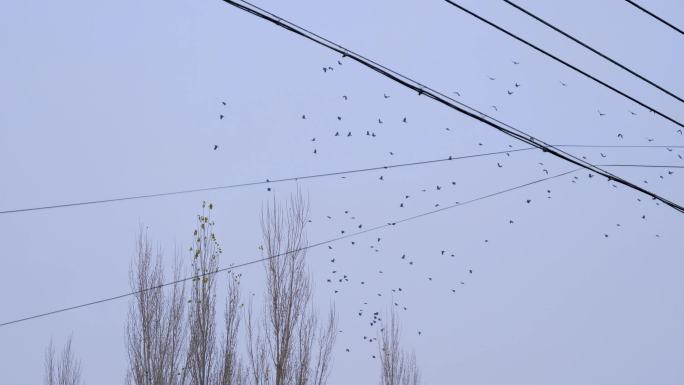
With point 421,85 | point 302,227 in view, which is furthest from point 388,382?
point 421,85

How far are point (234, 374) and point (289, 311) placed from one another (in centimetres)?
171

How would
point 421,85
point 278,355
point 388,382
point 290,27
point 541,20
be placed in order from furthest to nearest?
point 388,382
point 278,355
point 421,85
point 290,27
point 541,20

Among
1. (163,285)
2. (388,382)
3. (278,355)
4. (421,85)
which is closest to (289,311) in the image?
(278,355)

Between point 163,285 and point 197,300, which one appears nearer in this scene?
point 197,300

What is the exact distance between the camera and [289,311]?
17.6m

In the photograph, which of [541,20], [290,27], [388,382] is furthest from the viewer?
[388,382]

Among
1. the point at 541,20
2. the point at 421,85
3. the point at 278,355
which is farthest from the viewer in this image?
the point at 278,355

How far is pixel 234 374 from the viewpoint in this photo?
1800cm

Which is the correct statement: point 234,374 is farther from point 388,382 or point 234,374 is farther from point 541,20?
point 541,20

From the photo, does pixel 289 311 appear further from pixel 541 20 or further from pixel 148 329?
pixel 541 20

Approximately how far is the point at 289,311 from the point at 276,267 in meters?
0.97

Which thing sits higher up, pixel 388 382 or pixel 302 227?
pixel 302 227

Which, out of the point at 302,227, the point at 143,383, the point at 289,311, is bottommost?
the point at 143,383

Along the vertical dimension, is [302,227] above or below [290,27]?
above
